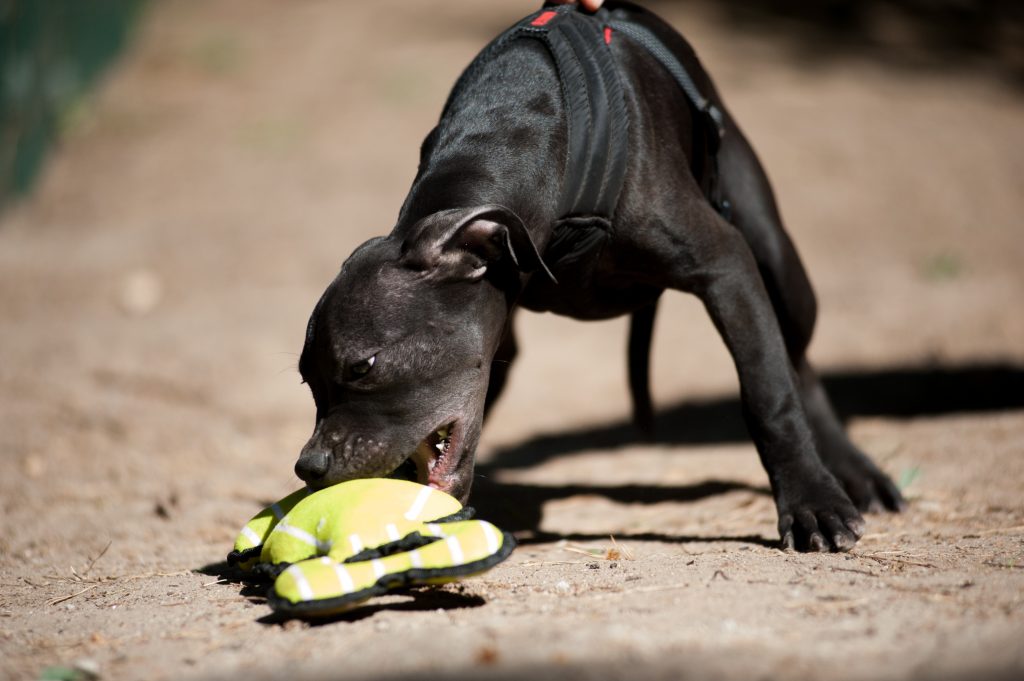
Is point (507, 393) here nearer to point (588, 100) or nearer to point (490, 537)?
point (588, 100)

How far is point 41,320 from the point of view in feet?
25.5

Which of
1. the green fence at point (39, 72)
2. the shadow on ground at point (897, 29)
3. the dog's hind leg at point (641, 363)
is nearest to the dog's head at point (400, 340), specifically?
the dog's hind leg at point (641, 363)

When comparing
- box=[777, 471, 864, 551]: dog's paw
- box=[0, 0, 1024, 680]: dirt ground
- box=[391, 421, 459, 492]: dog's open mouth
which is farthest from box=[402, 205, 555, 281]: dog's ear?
box=[777, 471, 864, 551]: dog's paw

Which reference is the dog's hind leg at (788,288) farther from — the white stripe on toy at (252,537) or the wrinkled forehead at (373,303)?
the white stripe on toy at (252,537)

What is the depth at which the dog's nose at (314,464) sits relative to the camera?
3.06 metres

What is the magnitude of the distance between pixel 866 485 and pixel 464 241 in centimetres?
192

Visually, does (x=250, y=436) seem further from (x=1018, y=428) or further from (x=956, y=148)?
(x=956, y=148)

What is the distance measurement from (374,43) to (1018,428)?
10290 millimetres

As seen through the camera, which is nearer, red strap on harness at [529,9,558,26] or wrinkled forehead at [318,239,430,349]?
wrinkled forehead at [318,239,430,349]

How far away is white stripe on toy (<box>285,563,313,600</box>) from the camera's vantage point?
8.38ft

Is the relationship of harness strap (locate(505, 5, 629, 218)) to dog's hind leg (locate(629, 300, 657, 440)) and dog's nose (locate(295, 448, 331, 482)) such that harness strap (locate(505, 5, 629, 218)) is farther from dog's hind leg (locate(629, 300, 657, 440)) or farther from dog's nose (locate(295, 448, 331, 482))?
dog's hind leg (locate(629, 300, 657, 440))

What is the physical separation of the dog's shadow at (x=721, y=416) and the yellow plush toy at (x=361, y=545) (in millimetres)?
1589

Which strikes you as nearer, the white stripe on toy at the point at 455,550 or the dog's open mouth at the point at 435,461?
the white stripe on toy at the point at 455,550

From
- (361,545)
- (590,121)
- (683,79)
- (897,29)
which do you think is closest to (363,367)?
(361,545)
